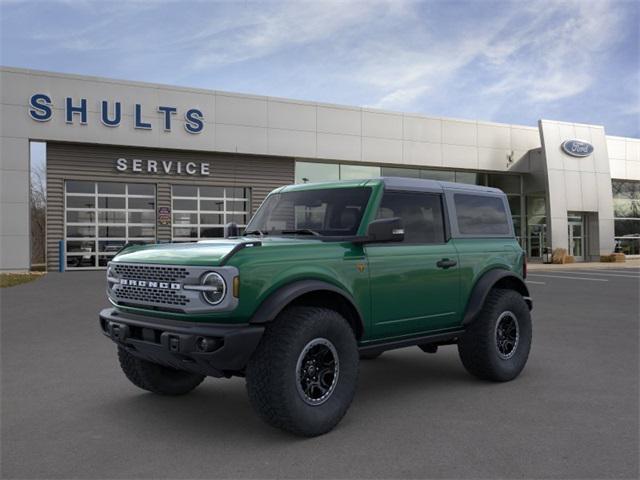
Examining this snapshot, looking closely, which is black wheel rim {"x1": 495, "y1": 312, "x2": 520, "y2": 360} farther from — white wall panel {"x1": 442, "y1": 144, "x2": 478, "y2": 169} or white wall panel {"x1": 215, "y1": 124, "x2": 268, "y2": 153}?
white wall panel {"x1": 442, "y1": 144, "x2": 478, "y2": 169}

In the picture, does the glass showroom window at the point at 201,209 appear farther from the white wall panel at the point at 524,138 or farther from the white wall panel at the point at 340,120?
the white wall panel at the point at 524,138

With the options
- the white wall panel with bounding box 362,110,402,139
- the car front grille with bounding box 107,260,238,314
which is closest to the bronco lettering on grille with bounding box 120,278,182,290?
the car front grille with bounding box 107,260,238,314

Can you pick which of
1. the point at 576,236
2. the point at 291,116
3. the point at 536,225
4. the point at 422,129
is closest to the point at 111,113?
the point at 291,116

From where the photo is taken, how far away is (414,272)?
16.3 feet

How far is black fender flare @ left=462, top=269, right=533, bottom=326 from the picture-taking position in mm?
5398

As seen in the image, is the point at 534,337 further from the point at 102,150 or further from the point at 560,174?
the point at 560,174

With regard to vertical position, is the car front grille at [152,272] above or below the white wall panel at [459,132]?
below

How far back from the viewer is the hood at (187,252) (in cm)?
394

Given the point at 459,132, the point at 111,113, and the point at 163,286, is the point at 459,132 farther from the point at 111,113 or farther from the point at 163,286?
the point at 163,286

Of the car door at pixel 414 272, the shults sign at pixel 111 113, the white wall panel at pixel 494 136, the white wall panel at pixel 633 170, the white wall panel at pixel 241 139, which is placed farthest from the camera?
the white wall panel at pixel 633 170

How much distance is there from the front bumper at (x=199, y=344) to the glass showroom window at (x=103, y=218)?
61.5ft

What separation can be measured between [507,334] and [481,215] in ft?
3.98

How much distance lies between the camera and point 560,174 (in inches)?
1115

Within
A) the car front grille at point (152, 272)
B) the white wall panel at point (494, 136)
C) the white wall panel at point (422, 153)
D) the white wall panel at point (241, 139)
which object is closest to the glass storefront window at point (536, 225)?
the white wall panel at point (494, 136)
